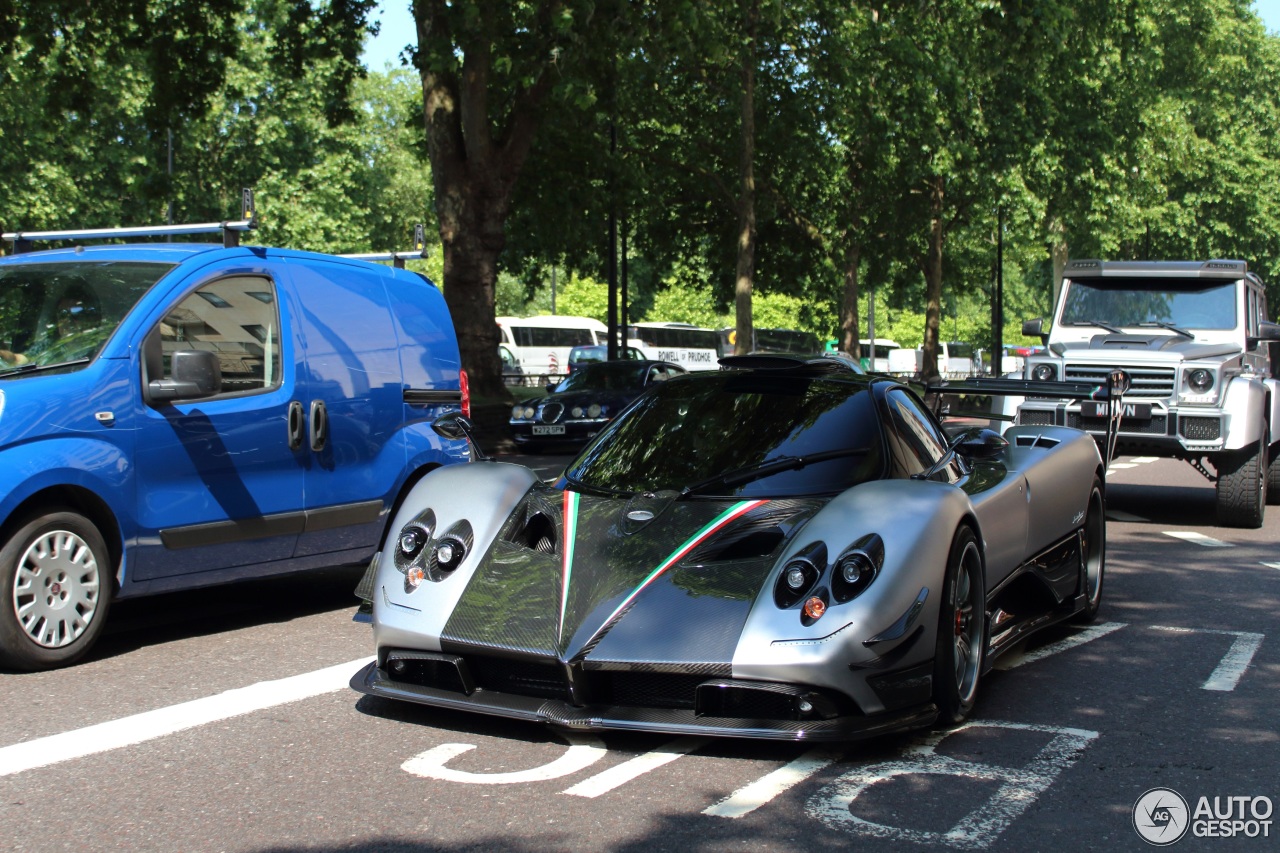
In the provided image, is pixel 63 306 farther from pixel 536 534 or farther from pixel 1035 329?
pixel 1035 329

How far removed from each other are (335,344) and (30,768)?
11.1 ft

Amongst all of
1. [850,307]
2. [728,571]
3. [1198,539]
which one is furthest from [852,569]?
[850,307]

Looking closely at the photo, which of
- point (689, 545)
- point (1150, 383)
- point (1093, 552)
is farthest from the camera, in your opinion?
point (1150, 383)

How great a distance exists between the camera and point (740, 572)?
16.3ft

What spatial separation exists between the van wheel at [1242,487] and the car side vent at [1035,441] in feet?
18.3

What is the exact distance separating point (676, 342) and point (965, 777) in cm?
7081

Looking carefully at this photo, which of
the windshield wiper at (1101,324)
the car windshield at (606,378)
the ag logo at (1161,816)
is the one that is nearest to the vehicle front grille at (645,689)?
the ag logo at (1161,816)

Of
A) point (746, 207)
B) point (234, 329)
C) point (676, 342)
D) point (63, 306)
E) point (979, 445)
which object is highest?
point (746, 207)

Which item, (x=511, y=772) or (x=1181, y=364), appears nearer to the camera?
(x=511, y=772)

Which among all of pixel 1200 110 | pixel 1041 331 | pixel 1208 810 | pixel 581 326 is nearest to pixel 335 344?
pixel 1208 810

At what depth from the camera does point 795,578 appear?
4809 mm

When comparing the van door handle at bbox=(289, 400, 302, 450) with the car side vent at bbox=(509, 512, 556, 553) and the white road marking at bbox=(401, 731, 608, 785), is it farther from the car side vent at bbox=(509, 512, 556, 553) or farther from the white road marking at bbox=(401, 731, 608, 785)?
the white road marking at bbox=(401, 731, 608, 785)
